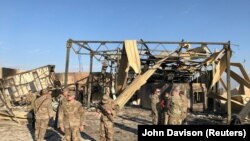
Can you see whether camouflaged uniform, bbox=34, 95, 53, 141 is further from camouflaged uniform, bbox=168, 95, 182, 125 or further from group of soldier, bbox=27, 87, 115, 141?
camouflaged uniform, bbox=168, 95, 182, 125

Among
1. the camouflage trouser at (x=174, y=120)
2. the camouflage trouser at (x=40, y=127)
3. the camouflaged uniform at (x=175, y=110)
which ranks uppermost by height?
the camouflaged uniform at (x=175, y=110)

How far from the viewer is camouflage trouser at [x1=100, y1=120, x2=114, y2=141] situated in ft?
37.5

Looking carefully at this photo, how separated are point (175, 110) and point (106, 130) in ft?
7.98

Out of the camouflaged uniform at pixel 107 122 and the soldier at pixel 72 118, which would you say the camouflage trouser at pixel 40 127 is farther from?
the camouflaged uniform at pixel 107 122

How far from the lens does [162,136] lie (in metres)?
7.55

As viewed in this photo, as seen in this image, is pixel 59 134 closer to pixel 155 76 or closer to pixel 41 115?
pixel 41 115

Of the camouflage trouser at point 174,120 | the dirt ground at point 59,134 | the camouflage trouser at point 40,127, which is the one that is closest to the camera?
the camouflage trouser at point 174,120

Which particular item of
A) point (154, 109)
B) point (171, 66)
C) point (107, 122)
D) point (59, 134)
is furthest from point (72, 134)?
point (171, 66)

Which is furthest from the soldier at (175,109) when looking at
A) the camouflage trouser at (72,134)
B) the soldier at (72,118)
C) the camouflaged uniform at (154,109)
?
the camouflaged uniform at (154,109)

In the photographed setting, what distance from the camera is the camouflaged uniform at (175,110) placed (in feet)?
40.4

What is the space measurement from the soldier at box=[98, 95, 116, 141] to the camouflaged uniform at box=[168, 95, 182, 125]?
208 cm

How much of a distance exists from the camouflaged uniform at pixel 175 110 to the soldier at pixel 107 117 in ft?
6.84

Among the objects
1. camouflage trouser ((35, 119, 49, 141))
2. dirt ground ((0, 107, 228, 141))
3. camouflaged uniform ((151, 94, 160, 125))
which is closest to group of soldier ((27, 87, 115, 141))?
camouflage trouser ((35, 119, 49, 141))

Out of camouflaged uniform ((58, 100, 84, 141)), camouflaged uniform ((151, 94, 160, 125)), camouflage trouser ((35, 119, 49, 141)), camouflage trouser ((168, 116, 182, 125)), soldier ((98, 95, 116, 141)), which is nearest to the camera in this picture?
camouflaged uniform ((58, 100, 84, 141))
